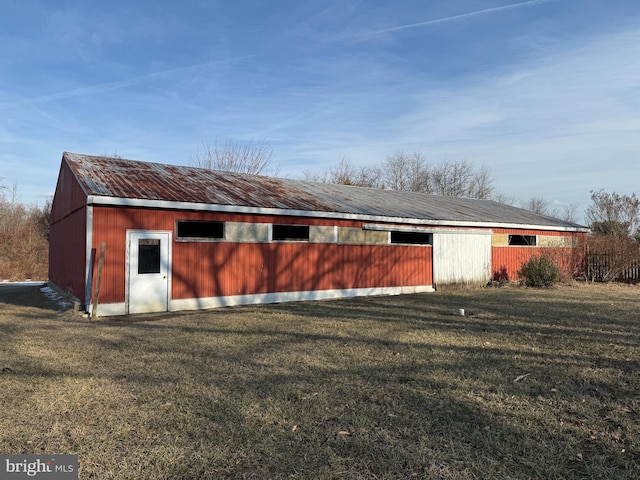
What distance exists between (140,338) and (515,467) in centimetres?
668

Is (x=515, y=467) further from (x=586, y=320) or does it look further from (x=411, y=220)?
(x=411, y=220)

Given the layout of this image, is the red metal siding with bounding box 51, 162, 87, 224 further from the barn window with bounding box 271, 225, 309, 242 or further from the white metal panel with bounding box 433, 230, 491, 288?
the white metal panel with bounding box 433, 230, 491, 288

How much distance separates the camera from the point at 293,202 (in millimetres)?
14273

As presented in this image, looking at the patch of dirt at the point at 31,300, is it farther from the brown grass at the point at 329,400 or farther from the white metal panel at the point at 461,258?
the white metal panel at the point at 461,258

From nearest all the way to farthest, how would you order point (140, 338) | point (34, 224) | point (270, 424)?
1. point (270, 424)
2. point (140, 338)
3. point (34, 224)

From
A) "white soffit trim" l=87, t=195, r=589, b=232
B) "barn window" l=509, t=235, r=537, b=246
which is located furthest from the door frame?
"barn window" l=509, t=235, r=537, b=246

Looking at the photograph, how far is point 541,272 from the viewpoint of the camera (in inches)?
688

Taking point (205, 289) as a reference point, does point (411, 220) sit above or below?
above

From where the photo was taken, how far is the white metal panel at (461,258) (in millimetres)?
17250

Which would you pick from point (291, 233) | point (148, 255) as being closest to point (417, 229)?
point (291, 233)

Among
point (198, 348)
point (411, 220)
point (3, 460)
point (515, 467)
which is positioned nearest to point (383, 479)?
point (515, 467)

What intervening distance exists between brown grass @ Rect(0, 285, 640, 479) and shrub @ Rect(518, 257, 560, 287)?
8729 mm

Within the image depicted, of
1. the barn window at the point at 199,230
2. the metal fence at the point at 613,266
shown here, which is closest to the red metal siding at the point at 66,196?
the barn window at the point at 199,230

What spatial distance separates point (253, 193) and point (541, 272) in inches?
468
